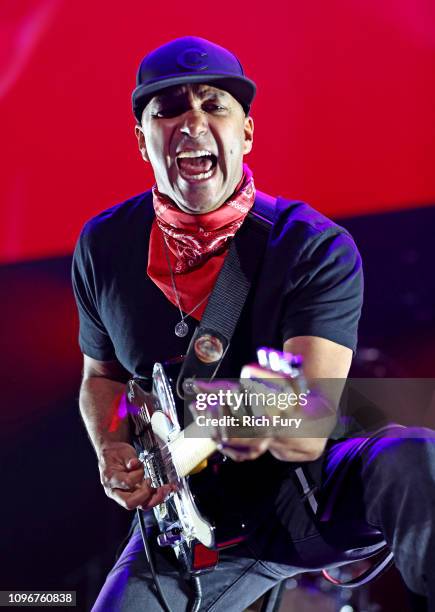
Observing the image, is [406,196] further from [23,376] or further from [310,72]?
[23,376]

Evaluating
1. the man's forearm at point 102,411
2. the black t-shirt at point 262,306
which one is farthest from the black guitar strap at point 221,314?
the man's forearm at point 102,411

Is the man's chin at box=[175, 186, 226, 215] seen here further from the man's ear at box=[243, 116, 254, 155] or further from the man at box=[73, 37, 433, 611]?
the man's ear at box=[243, 116, 254, 155]

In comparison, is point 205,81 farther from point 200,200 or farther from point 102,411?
point 102,411

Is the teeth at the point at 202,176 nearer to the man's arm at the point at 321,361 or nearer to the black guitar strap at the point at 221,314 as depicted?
the black guitar strap at the point at 221,314

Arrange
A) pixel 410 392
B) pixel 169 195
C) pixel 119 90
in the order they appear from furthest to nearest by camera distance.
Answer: pixel 410 392, pixel 119 90, pixel 169 195

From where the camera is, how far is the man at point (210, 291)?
1727 mm

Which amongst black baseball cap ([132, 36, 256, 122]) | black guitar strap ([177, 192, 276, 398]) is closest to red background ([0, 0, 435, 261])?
black baseball cap ([132, 36, 256, 122])

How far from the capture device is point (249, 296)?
6.24 ft

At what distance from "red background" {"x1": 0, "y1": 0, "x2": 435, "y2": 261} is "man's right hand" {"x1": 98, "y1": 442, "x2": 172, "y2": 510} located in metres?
1.03

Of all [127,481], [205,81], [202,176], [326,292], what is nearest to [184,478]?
[127,481]

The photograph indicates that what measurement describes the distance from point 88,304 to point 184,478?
26.6 inches

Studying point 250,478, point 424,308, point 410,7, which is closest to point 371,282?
point 424,308

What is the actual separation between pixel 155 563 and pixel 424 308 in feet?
4.52

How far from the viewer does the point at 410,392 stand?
292 centimetres
